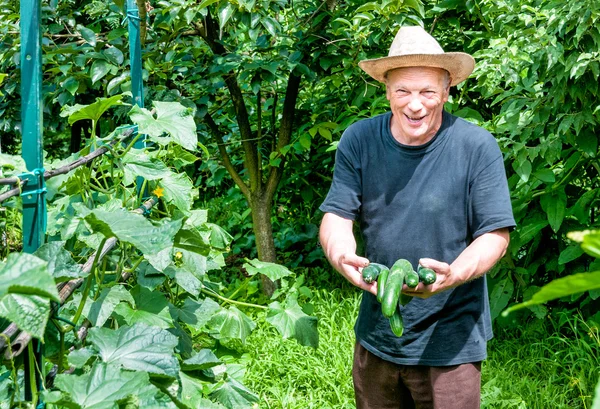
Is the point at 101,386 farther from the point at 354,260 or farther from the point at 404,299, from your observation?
the point at 404,299

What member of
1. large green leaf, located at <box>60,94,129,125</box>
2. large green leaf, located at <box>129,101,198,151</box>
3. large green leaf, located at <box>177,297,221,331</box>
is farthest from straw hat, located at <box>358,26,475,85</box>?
large green leaf, located at <box>177,297,221,331</box>

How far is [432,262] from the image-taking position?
2.06m

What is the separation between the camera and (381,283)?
2.13 meters

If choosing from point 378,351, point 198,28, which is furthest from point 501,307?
point 198,28

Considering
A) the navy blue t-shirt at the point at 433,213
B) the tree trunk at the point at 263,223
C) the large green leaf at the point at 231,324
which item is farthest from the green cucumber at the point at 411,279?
the tree trunk at the point at 263,223

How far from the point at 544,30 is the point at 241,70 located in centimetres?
168

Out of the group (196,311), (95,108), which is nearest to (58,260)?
(95,108)

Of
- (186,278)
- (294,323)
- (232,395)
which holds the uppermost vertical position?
(186,278)

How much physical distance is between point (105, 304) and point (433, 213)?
3.24ft

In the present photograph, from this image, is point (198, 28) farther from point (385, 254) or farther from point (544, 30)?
point (385, 254)

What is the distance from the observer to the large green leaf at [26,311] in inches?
45.5

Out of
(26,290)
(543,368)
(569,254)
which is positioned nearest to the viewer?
(26,290)

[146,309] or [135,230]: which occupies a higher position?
[135,230]

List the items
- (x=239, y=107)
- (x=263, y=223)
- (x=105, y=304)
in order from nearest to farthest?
(x=105, y=304), (x=239, y=107), (x=263, y=223)
